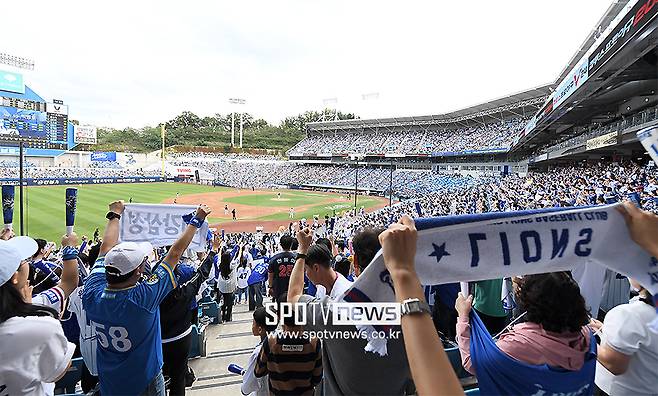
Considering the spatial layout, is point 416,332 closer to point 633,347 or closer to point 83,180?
point 633,347

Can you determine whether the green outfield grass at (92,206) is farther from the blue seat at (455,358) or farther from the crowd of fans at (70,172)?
the blue seat at (455,358)

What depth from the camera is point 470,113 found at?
4997 centimetres

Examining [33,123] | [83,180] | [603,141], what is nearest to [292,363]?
[603,141]

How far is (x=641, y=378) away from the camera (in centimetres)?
205

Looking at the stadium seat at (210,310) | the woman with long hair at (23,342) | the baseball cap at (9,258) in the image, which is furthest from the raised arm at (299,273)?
the stadium seat at (210,310)

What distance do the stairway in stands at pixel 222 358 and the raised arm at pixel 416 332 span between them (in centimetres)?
354

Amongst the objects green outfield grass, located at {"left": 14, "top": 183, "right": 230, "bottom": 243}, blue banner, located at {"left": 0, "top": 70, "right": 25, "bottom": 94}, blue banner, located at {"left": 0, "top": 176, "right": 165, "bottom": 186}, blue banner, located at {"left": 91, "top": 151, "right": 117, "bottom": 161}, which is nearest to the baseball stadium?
green outfield grass, located at {"left": 14, "top": 183, "right": 230, "bottom": 243}

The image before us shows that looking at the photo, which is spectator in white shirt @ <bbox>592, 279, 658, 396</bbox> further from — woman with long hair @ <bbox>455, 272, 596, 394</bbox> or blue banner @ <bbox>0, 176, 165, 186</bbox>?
blue banner @ <bbox>0, 176, 165, 186</bbox>

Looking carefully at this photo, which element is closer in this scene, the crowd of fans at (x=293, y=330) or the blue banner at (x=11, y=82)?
the crowd of fans at (x=293, y=330)

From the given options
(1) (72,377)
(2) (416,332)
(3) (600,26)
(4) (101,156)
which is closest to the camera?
(2) (416,332)

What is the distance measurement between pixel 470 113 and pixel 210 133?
64.2 metres

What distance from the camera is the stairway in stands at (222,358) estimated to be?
4.29 metres

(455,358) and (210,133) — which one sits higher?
(210,133)

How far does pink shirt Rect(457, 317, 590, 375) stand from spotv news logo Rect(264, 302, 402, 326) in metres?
0.50
